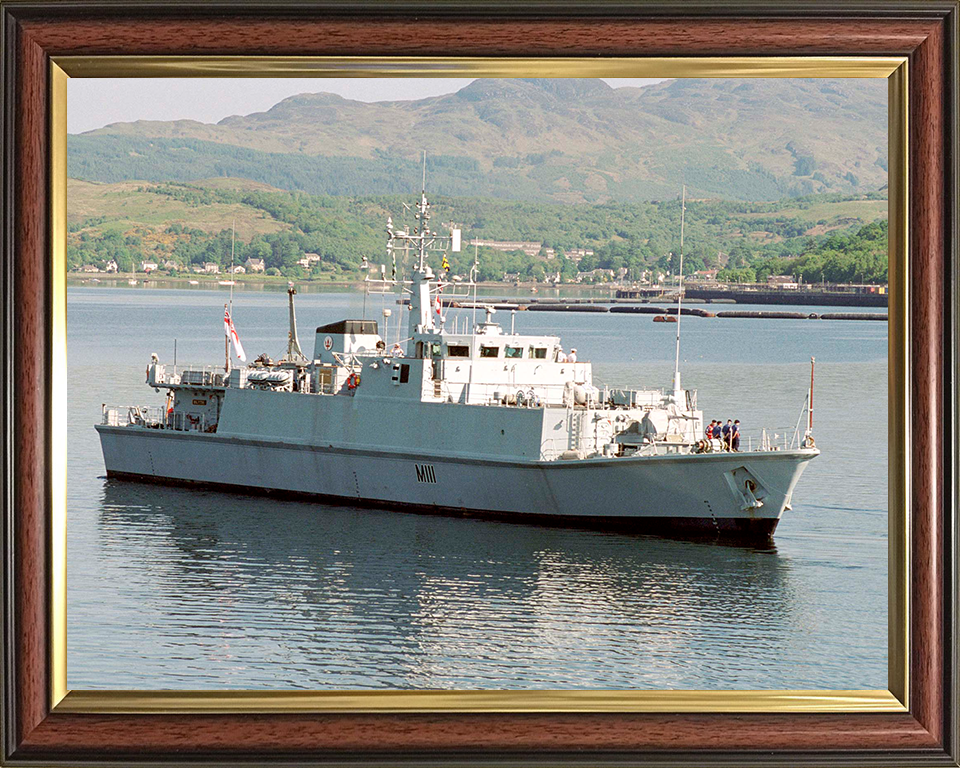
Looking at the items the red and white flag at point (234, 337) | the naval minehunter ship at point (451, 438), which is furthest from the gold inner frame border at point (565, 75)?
the red and white flag at point (234, 337)

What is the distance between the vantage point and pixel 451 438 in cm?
2630

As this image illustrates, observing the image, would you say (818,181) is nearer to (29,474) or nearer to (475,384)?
(29,474)

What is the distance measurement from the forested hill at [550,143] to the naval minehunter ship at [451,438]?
430 inches

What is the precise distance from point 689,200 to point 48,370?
6.61 meters

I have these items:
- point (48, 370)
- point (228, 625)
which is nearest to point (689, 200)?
point (48, 370)

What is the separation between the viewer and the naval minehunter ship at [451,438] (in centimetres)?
2419

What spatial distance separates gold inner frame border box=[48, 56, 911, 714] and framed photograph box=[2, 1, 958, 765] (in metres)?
0.01

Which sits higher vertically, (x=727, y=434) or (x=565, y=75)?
(x=565, y=75)

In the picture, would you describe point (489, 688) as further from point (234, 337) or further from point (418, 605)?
A: point (234, 337)

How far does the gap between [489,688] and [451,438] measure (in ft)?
61.2

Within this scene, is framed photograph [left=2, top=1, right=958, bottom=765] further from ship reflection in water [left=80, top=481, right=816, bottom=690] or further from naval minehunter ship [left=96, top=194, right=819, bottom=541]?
naval minehunter ship [left=96, top=194, right=819, bottom=541]

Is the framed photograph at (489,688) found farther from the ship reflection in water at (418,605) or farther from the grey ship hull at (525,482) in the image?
the grey ship hull at (525,482)

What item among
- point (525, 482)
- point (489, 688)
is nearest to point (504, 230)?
point (489, 688)

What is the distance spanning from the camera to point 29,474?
7730mm
